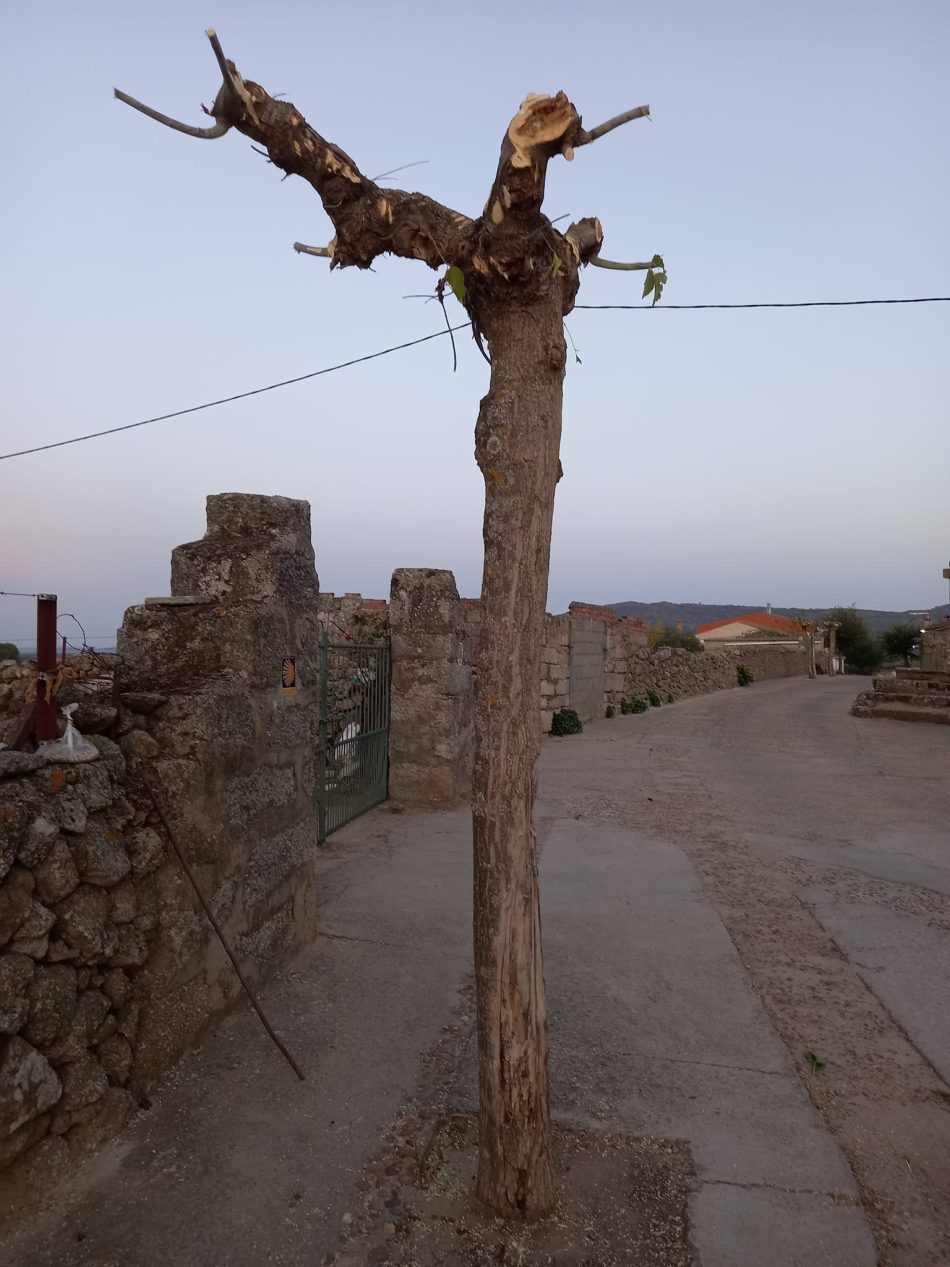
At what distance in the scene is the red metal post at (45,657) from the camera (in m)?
2.83

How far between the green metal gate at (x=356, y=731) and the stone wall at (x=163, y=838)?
107 inches

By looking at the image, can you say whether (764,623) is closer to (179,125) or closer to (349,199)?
(349,199)

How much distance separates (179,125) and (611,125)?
122 cm

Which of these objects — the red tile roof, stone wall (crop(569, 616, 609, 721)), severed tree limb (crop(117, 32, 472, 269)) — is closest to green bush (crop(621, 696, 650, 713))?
stone wall (crop(569, 616, 609, 721))

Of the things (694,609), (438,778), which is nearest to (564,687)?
(438,778)

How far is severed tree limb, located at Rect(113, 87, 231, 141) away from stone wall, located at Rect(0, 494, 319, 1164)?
172 cm

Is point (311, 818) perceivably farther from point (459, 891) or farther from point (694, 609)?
point (694, 609)

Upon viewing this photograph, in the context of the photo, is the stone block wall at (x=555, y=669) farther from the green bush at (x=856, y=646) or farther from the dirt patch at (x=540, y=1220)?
the green bush at (x=856, y=646)

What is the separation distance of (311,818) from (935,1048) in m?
3.01

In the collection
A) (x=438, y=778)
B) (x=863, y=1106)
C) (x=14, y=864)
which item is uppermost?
(x=14, y=864)

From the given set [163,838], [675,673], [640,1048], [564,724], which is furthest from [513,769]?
[675,673]

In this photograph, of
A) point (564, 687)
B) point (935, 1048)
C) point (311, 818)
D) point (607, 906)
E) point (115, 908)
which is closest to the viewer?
point (115, 908)

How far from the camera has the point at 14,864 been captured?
248 cm

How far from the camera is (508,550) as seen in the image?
2.60m
